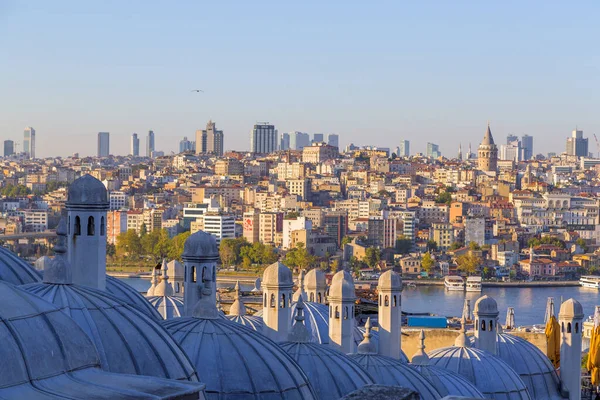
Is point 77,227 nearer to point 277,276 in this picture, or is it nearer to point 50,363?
point 277,276

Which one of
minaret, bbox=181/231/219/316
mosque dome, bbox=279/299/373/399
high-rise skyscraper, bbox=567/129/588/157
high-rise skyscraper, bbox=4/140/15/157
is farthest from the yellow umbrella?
high-rise skyscraper, bbox=4/140/15/157

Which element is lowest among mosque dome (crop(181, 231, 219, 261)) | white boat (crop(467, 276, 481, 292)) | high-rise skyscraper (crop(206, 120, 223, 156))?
white boat (crop(467, 276, 481, 292))

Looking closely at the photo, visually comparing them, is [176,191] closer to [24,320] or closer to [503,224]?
[503,224]

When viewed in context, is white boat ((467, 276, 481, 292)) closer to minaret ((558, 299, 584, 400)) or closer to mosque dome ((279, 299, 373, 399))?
minaret ((558, 299, 584, 400))

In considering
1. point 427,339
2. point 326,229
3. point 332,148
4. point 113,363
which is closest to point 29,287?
point 113,363

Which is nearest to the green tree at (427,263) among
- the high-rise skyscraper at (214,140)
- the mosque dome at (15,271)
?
the mosque dome at (15,271)

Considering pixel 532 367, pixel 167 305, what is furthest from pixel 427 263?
pixel 167 305
